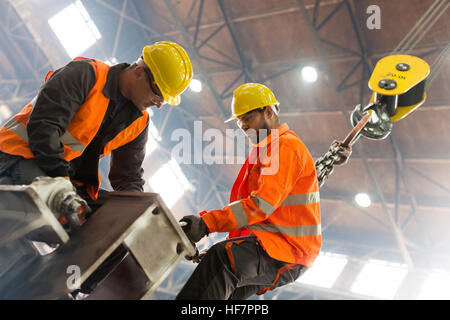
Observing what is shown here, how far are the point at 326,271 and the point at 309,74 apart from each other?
624cm

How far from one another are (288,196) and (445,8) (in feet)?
17.5

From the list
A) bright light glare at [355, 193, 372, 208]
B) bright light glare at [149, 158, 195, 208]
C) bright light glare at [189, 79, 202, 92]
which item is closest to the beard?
bright light glare at [189, 79, 202, 92]

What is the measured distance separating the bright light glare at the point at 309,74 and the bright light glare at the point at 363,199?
3478 millimetres

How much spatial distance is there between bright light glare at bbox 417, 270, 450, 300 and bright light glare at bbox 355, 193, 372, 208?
7.86 feet

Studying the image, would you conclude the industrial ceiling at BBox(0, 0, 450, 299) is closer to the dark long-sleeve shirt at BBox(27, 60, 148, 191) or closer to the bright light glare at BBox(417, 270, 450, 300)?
the bright light glare at BBox(417, 270, 450, 300)

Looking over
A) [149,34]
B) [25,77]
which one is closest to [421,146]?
[149,34]

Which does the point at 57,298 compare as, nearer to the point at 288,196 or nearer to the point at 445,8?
the point at 288,196

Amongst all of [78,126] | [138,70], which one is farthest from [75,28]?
[78,126]

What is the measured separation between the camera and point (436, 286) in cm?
894

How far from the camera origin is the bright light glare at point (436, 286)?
28.5 feet

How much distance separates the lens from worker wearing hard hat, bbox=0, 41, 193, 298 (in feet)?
7.78

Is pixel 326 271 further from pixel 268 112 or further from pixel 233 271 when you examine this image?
pixel 233 271

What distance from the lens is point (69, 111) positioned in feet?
8.22

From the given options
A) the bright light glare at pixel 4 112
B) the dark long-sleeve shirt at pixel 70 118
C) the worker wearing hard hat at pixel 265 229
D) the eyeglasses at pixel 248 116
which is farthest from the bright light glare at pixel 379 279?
the bright light glare at pixel 4 112
